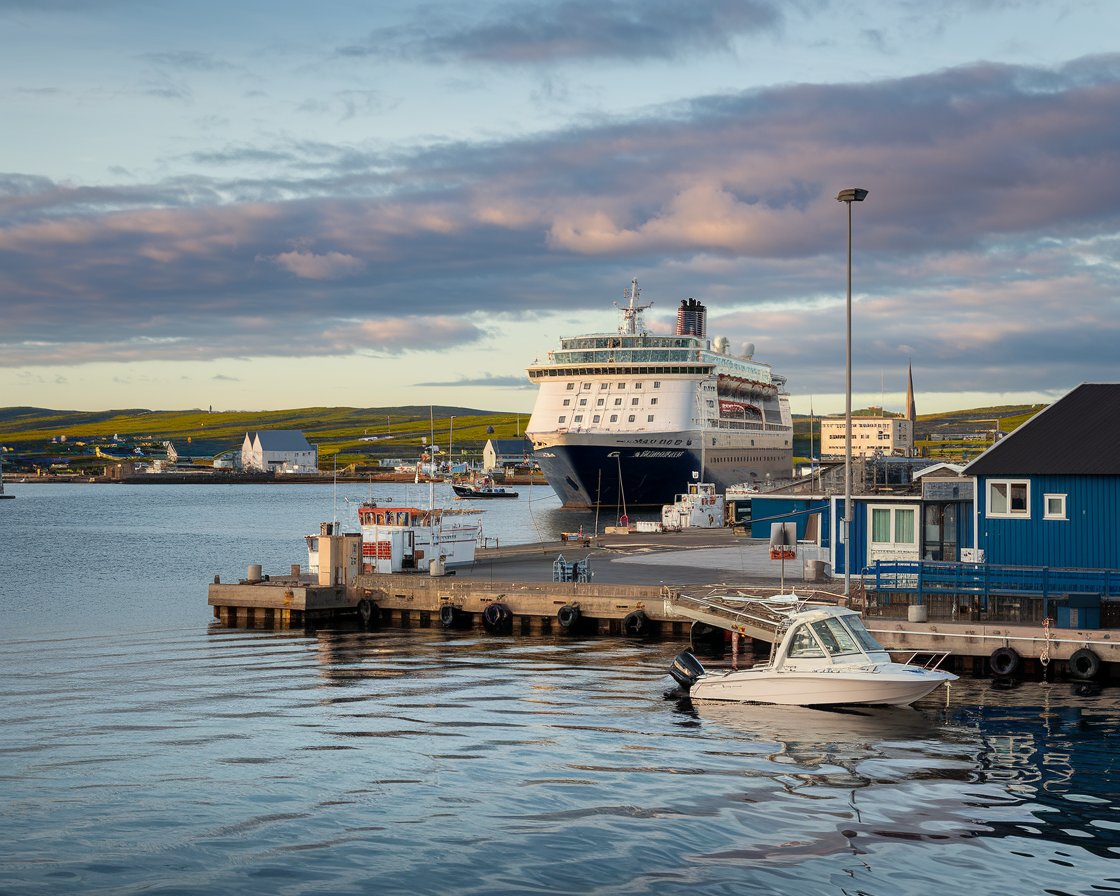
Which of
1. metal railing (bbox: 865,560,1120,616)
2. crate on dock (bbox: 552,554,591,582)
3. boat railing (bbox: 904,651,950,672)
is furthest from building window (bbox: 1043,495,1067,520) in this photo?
crate on dock (bbox: 552,554,591,582)

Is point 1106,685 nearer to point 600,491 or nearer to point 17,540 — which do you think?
point 600,491

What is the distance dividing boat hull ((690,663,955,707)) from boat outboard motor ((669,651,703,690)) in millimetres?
1230

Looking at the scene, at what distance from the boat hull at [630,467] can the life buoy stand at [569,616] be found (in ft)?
201

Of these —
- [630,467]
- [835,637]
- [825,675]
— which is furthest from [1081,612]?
[630,467]

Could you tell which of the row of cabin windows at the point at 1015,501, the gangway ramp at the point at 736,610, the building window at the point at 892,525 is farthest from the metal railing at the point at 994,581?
the building window at the point at 892,525

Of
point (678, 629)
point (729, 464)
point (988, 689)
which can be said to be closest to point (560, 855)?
point (988, 689)

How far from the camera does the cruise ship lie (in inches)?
4087

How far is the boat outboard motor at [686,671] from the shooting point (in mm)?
28547

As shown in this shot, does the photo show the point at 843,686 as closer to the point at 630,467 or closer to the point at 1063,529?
the point at 1063,529

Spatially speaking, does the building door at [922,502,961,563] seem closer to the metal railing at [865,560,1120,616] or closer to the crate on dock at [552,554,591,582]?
the metal railing at [865,560,1120,616]

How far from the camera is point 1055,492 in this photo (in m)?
34.3

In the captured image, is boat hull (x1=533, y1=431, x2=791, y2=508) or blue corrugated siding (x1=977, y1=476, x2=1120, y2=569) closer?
blue corrugated siding (x1=977, y1=476, x2=1120, y2=569)

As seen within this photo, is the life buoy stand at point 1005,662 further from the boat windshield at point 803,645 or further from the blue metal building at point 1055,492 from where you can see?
the boat windshield at point 803,645

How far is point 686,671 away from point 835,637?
355cm
